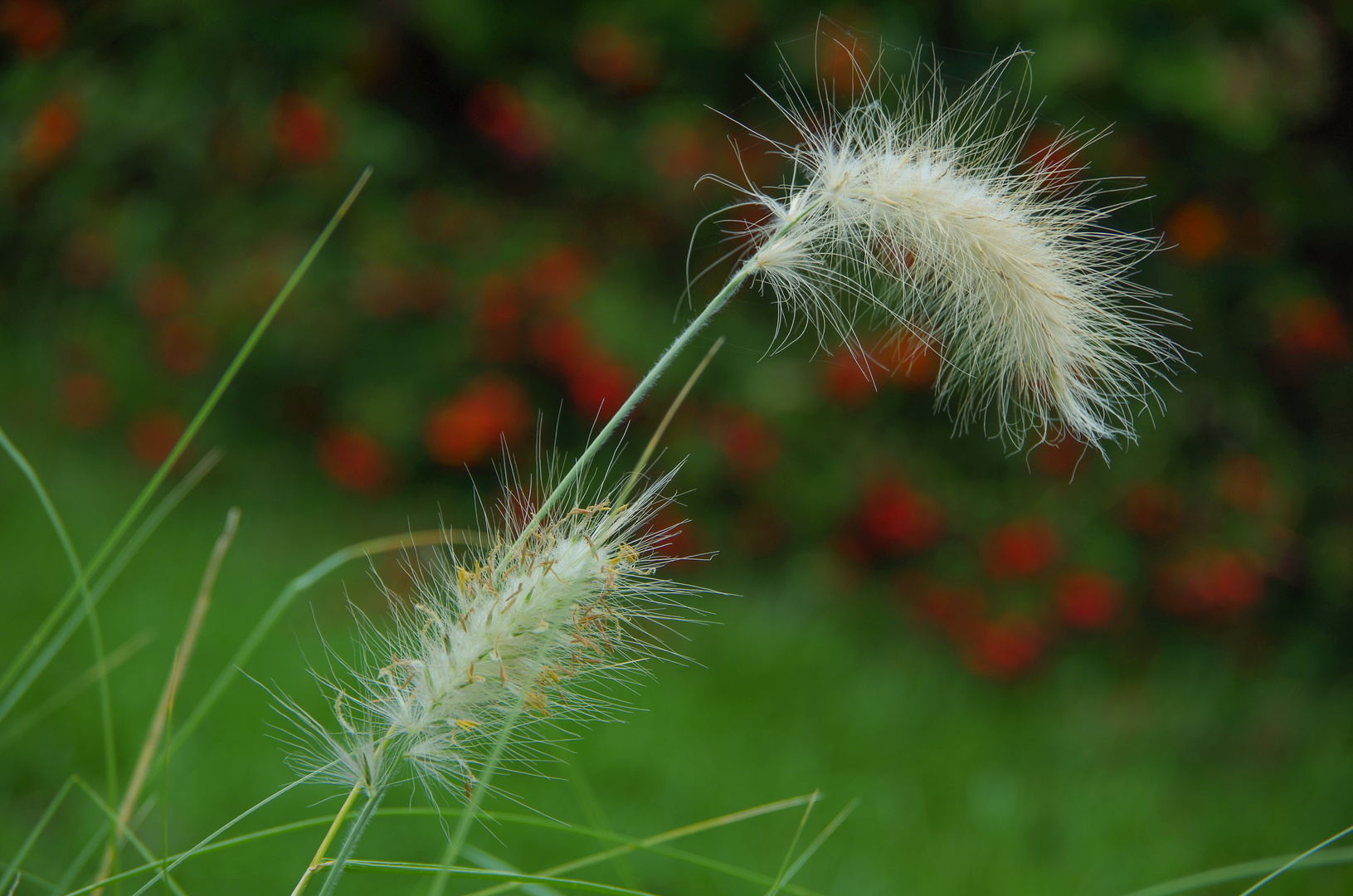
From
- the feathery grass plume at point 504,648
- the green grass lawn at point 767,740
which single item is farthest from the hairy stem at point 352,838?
the green grass lawn at point 767,740

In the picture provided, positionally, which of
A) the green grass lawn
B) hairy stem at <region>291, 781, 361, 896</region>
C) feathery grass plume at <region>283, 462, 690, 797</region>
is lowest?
the green grass lawn

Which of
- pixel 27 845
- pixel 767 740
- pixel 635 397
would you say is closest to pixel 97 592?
pixel 27 845

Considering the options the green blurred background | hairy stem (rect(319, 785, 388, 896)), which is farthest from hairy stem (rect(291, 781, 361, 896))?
the green blurred background

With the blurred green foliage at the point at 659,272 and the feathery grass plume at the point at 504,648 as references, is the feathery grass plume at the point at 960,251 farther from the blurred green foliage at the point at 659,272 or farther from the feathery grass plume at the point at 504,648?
the blurred green foliage at the point at 659,272

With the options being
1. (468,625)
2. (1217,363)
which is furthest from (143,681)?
(1217,363)

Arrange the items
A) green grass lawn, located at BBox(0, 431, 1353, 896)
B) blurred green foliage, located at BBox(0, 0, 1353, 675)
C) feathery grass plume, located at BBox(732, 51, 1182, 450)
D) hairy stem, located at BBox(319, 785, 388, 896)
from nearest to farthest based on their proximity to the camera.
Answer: hairy stem, located at BBox(319, 785, 388, 896)
feathery grass plume, located at BBox(732, 51, 1182, 450)
green grass lawn, located at BBox(0, 431, 1353, 896)
blurred green foliage, located at BBox(0, 0, 1353, 675)

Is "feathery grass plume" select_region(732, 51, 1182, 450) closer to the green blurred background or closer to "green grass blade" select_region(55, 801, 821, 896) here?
"green grass blade" select_region(55, 801, 821, 896)
